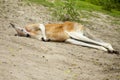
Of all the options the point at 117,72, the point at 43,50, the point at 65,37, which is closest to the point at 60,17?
the point at 65,37

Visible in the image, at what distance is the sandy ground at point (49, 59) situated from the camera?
307 inches

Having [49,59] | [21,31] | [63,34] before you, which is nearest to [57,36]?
[63,34]

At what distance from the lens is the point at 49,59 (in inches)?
356

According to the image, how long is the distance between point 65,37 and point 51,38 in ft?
1.23

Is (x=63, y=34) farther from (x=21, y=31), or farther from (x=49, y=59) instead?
(x=49, y=59)

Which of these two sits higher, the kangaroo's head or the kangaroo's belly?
the kangaroo's head

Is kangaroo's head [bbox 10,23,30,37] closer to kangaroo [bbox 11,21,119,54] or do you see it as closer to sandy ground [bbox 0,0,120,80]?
kangaroo [bbox 11,21,119,54]

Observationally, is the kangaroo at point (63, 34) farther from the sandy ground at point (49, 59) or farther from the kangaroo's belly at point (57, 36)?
the sandy ground at point (49, 59)

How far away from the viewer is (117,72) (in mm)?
8547

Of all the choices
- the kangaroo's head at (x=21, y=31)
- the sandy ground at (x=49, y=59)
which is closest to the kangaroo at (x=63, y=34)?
the kangaroo's head at (x=21, y=31)

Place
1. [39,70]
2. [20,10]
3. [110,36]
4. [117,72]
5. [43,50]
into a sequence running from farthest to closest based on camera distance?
[20,10]
[110,36]
[43,50]
[117,72]
[39,70]

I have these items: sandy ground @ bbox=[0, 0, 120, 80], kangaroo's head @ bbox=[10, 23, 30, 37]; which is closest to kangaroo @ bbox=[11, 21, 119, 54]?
kangaroo's head @ bbox=[10, 23, 30, 37]

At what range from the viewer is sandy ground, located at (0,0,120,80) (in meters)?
7.81

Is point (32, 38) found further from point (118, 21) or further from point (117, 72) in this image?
point (118, 21)
